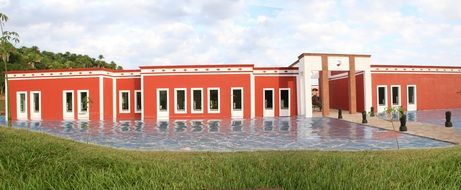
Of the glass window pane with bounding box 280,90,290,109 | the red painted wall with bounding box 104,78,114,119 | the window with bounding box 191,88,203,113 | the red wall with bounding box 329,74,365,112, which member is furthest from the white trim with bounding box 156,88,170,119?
the red wall with bounding box 329,74,365,112

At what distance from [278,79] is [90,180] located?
1084 inches

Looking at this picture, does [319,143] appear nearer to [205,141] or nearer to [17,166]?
[205,141]

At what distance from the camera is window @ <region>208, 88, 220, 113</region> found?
1206 inches

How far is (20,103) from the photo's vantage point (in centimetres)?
3344

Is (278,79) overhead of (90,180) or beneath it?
overhead

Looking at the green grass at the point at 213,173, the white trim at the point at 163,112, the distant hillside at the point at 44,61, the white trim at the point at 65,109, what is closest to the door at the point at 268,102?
the white trim at the point at 163,112

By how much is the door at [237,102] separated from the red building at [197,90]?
2.9 inches

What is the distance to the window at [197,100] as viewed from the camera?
30.7 metres

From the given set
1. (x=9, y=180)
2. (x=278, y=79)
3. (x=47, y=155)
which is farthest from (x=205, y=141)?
(x=278, y=79)

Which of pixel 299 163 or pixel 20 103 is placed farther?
pixel 20 103

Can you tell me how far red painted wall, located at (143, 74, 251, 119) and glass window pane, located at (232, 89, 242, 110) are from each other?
339 millimetres

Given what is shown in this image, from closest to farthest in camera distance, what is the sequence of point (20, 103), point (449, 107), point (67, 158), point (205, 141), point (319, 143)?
point (67, 158)
point (319, 143)
point (205, 141)
point (20, 103)
point (449, 107)

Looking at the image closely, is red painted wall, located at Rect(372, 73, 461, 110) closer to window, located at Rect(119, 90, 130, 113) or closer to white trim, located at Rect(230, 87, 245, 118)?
white trim, located at Rect(230, 87, 245, 118)

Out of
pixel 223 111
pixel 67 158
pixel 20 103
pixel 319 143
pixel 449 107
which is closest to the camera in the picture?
pixel 67 158
